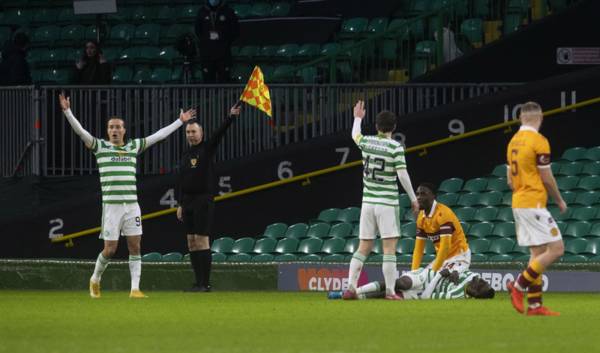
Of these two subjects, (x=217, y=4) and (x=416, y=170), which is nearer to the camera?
(x=416, y=170)

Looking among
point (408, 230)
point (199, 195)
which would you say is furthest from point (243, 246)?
point (199, 195)

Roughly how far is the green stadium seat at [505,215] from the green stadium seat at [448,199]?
71 cm

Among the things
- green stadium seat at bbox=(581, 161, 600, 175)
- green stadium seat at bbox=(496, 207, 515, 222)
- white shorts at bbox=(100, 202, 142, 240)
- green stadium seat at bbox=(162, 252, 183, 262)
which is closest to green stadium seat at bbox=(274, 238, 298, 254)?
green stadium seat at bbox=(162, 252, 183, 262)

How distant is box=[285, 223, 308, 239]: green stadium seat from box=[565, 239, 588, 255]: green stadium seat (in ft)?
12.4

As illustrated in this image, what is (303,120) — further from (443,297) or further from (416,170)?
(443,297)

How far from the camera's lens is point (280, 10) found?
2827 cm

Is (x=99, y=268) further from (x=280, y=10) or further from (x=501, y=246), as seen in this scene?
(x=280, y=10)

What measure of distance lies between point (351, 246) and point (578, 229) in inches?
122

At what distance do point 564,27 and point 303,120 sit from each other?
4.42m

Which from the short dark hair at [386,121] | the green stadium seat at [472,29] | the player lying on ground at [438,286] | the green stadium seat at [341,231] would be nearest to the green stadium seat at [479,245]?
the green stadium seat at [341,231]

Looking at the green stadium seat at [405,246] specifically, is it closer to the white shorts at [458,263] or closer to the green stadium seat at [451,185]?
the green stadium seat at [451,185]

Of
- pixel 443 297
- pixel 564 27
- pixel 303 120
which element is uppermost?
pixel 564 27

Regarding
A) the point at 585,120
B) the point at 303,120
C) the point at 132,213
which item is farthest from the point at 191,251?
the point at 585,120

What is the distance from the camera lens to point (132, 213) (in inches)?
674
